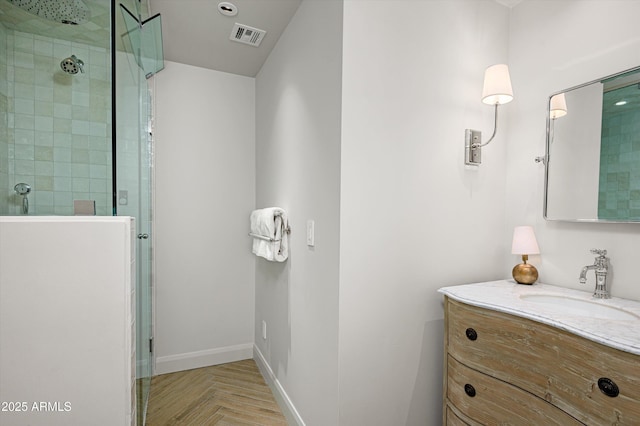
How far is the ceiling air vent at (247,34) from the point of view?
2079mm

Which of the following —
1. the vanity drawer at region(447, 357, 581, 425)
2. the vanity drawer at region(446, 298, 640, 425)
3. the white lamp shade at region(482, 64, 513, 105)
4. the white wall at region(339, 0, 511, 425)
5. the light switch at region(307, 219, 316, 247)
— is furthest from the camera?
the light switch at region(307, 219, 316, 247)

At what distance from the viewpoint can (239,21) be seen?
6.63 feet

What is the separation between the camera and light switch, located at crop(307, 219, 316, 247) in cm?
165

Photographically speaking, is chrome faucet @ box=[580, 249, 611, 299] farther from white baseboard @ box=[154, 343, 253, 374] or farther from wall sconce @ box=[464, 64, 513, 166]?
white baseboard @ box=[154, 343, 253, 374]

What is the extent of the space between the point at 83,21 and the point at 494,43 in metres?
1.96

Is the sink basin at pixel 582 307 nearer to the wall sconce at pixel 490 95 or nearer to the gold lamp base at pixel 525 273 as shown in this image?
the gold lamp base at pixel 525 273

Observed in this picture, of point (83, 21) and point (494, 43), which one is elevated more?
point (494, 43)

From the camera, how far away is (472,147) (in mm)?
1691

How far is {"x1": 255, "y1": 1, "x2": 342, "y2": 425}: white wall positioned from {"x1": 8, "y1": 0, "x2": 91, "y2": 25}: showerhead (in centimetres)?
97

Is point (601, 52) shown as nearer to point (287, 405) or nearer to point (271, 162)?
point (271, 162)

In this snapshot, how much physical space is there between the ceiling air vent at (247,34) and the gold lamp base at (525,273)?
2.06 metres

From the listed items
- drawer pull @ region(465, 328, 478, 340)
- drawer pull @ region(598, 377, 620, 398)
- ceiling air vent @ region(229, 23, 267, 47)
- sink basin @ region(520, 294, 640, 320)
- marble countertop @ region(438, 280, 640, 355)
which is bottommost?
drawer pull @ region(465, 328, 478, 340)

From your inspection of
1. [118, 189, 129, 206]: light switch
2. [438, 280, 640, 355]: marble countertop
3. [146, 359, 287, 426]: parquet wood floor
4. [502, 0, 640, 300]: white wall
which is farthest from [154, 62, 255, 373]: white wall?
[502, 0, 640, 300]: white wall

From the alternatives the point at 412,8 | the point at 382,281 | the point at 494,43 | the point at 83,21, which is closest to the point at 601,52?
the point at 494,43
